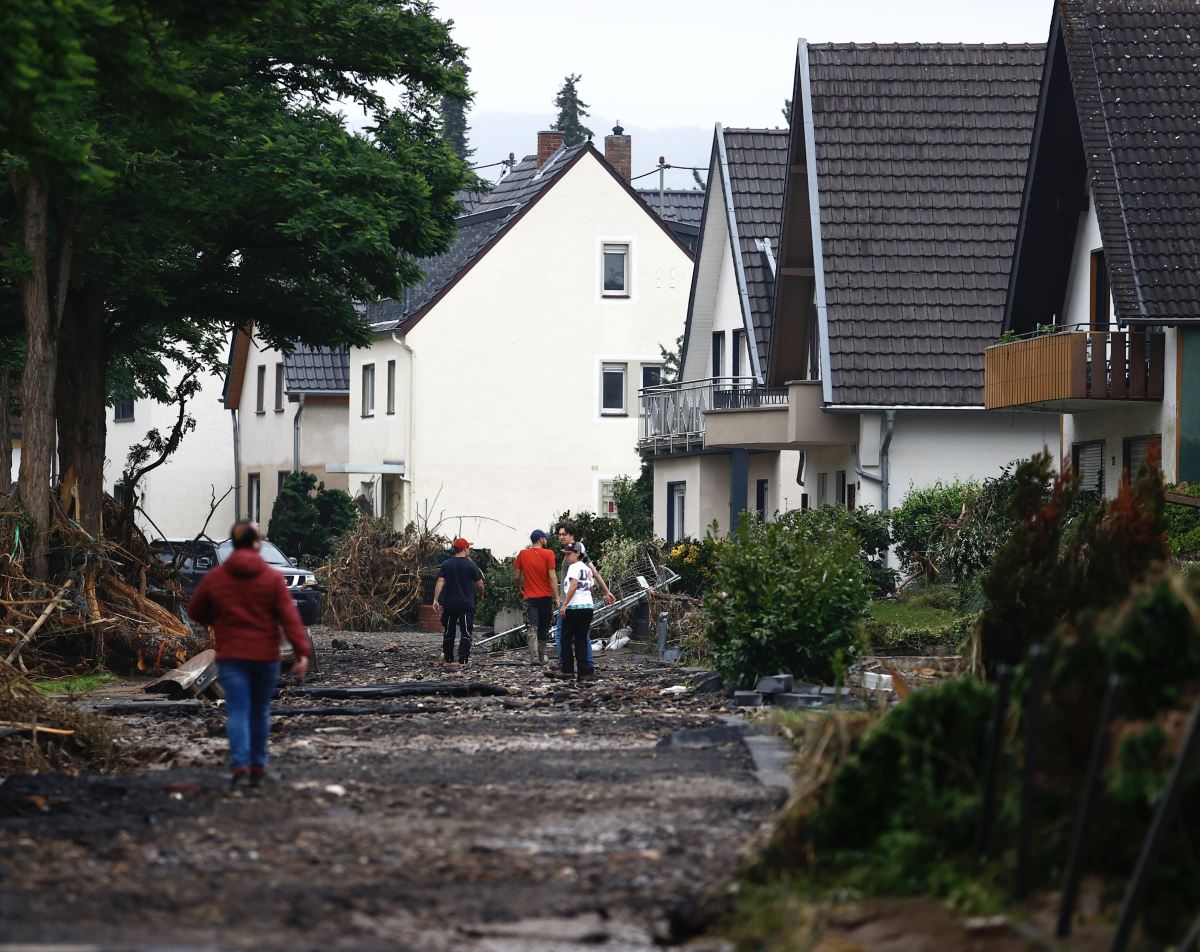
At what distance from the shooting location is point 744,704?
1744 centimetres

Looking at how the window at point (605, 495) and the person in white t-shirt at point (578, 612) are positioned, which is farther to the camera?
the window at point (605, 495)

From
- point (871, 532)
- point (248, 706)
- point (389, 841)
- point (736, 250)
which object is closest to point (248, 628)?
point (248, 706)

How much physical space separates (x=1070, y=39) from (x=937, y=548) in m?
7.32

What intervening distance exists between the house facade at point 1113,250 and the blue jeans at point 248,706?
15.3 m

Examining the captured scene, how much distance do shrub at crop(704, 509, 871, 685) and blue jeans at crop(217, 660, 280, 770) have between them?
6498 millimetres

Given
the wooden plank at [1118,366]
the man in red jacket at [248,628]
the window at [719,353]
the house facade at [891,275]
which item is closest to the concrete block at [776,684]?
the man in red jacket at [248,628]

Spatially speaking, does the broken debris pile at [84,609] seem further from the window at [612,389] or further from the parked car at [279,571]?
the window at [612,389]

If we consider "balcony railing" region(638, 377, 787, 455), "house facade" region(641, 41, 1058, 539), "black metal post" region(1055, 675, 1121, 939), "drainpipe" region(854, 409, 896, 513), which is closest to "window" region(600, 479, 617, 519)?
"balcony railing" region(638, 377, 787, 455)

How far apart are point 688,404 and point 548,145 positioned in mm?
15406

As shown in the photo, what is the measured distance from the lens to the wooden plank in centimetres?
2627

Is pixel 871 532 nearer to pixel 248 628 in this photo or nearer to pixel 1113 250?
pixel 1113 250

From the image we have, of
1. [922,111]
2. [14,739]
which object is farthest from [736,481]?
[14,739]

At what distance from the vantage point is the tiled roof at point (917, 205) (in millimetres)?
32531

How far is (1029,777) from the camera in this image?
723 centimetres
